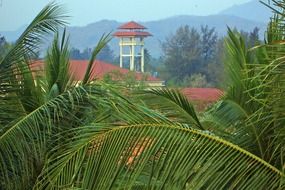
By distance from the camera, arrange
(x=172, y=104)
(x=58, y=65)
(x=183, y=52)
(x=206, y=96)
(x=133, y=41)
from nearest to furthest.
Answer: (x=172, y=104), (x=58, y=65), (x=206, y=96), (x=133, y=41), (x=183, y=52)

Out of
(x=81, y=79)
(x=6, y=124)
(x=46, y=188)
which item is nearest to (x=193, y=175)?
(x=46, y=188)

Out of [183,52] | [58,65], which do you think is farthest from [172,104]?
[183,52]

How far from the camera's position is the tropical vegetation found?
124 inches

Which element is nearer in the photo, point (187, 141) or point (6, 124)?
point (187, 141)

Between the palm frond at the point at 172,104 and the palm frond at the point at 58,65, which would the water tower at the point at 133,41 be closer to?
the palm frond at the point at 58,65

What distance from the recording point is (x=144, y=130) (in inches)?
126

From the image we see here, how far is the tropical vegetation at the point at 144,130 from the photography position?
10.3ft

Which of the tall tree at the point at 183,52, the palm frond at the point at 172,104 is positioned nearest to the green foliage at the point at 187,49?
the tall tree at the point at 183,52

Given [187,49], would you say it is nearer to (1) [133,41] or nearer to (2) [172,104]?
(1) [133,41]

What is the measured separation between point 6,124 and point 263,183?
103 inches

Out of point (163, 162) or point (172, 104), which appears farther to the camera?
point (172, 104)

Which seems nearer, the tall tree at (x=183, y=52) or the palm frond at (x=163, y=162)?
the palm frond at (x=163, y=162)

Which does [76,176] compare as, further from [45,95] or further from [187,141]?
[45,95]

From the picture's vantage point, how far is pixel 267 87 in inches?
130
